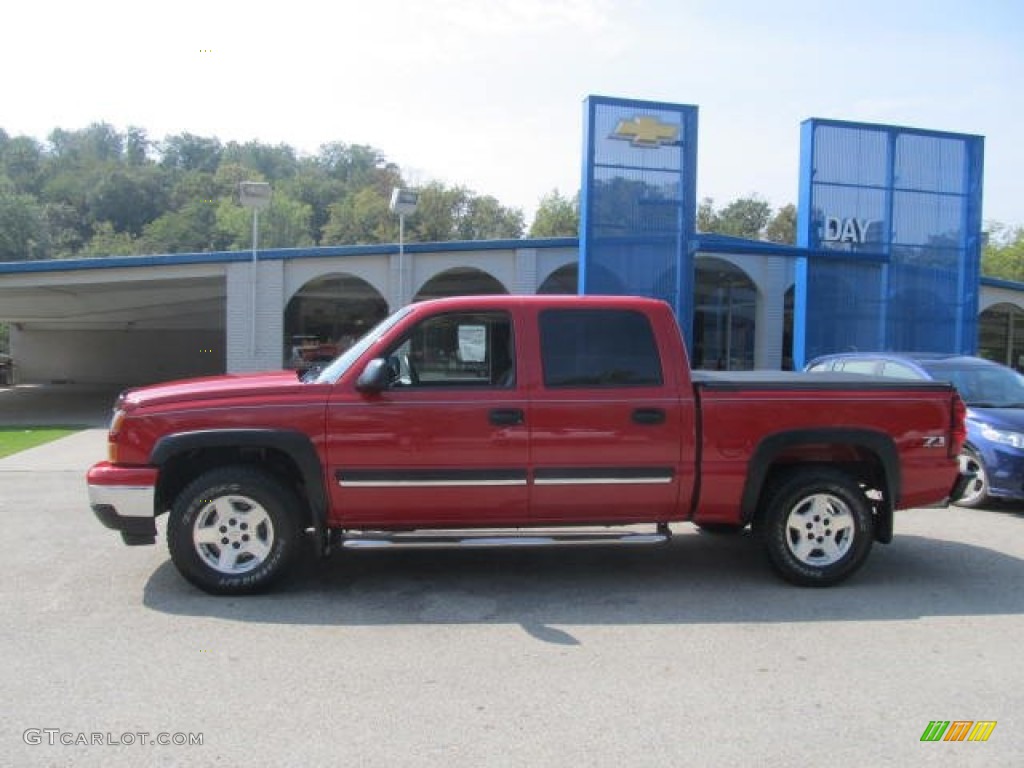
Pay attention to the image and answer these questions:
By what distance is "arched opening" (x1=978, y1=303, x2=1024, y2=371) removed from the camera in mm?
29406

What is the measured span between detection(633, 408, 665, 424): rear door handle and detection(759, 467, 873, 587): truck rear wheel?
3.28ft

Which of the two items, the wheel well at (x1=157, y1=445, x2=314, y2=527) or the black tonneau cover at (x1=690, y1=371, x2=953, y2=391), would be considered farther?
the black tonneau cover at (x1=690, y1=371, x2=953, y2=391)

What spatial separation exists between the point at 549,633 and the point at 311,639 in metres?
1.31

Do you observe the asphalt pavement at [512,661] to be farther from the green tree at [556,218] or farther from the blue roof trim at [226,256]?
the green tree at [556,218]

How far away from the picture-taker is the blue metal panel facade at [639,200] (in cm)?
1442

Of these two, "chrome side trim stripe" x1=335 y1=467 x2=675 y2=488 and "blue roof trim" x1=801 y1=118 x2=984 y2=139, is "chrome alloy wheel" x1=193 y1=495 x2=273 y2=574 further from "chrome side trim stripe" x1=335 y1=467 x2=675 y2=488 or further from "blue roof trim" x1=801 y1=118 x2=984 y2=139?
"blue roof trim" x1=801 y1=118 x2=984 y2=139

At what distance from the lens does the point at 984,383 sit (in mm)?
9688

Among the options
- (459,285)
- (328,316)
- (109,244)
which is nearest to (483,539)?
(459,285)

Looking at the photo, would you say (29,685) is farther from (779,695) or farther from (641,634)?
(779,695)

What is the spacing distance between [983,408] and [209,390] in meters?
7.43

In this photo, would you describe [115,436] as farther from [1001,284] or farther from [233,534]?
[1001,284]

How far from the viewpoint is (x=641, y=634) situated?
16.5ft

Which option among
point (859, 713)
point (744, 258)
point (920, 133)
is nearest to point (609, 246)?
point (920, 133)

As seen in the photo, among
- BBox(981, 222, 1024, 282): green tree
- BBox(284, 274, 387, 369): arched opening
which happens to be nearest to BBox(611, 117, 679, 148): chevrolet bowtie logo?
BBox(284, 274, 387, 369): arched opening
